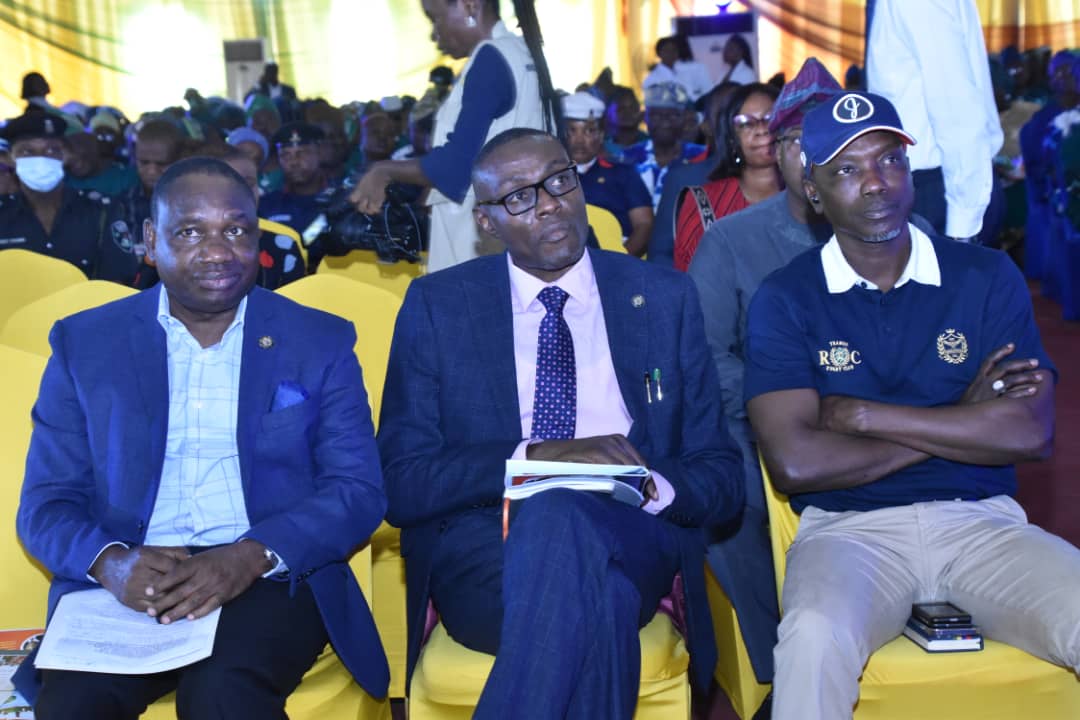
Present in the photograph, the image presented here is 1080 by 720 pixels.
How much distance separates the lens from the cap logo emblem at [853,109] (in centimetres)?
260

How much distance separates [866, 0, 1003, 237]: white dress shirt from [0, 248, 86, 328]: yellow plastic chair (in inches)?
115

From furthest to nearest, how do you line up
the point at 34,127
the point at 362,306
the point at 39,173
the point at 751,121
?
the point at 34,127
the point at 39,173
the point at 751,121
the point at 362,306

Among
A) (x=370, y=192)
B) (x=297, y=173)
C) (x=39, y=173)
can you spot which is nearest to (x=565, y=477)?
(x=370, y=192)

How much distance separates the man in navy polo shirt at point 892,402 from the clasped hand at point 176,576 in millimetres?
1061

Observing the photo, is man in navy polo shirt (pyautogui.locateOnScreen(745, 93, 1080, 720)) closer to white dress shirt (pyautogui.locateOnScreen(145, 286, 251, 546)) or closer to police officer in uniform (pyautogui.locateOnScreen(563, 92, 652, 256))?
white dress shirt (pyautogui.locateOnScreen(145, 286, 251, 546))

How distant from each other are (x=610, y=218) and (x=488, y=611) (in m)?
2.84

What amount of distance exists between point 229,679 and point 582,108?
5.00 m

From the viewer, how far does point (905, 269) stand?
2.63 metres

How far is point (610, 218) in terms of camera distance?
4.93 m

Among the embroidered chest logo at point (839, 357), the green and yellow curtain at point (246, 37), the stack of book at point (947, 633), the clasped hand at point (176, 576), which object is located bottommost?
the stack of book at point (947, 633)

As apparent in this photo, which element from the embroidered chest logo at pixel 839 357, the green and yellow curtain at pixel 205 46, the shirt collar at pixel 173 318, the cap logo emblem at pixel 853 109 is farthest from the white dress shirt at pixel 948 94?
the green and yellow curtain at pixel 205 46

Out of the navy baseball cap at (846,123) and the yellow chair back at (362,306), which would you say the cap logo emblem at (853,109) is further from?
the yellow chair back at (362,306)

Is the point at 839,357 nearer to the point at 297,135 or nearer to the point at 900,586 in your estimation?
the point at 900,586

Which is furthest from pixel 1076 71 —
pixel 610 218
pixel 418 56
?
pixel 418 56
